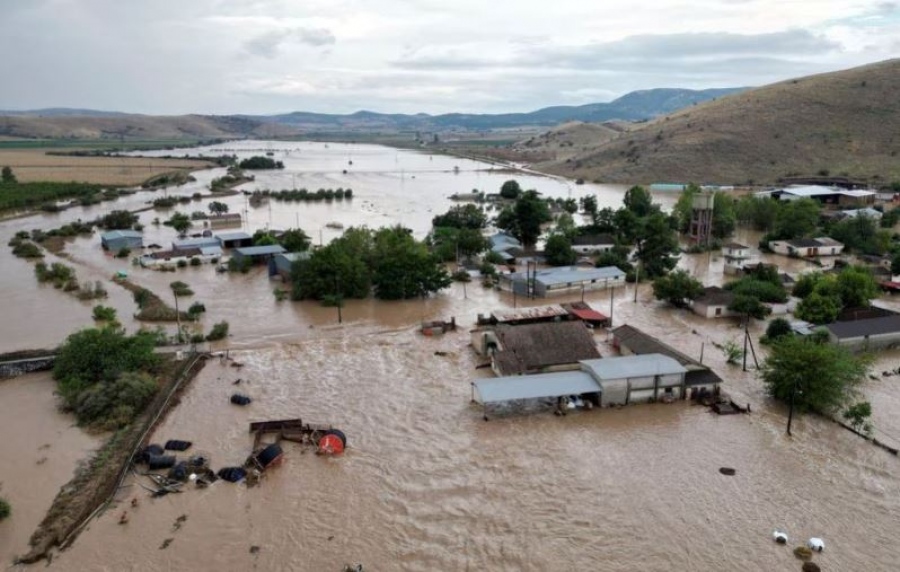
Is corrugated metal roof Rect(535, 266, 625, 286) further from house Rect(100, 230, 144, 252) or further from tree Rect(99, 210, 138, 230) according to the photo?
tree Rect(99, 210, 138, 230)

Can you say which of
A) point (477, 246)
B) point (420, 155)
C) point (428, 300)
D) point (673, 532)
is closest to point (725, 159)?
point (477, 246)

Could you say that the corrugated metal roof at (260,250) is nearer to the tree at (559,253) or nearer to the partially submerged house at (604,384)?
the tree at (559,253)

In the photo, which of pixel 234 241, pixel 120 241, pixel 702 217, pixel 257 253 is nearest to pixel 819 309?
pixel 702 217

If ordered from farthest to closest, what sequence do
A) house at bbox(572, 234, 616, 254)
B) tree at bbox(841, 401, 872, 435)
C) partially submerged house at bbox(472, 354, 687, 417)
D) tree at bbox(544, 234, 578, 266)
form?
house at bbox(572, 234, 616, 254)
tree at bbox(544, 234, 578, 266)
partially submerged house at bbox(472, 354, 687, 417)
tree at bbox(841, 401, 872, 435)

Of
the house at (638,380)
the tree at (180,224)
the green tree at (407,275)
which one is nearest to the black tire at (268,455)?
the house at (638,380)

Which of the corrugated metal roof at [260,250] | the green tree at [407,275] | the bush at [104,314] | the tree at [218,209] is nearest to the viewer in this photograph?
the bush at [104,314]

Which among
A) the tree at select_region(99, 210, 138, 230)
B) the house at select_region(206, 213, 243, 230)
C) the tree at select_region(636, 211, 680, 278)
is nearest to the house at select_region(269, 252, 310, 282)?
the tree at select_region(636, 211, 680, 278)
